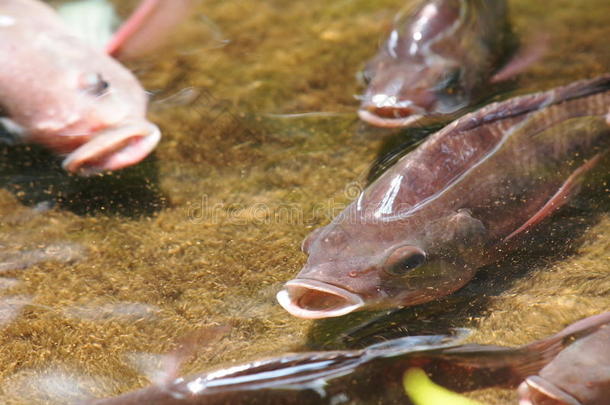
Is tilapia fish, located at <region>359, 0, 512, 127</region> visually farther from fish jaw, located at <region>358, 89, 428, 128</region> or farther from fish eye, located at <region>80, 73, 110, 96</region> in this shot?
fish eye, located at <region>80, 73, 110, 96</region>

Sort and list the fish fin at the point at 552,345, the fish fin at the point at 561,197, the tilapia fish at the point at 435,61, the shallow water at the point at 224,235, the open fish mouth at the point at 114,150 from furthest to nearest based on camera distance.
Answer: the tilapia fish at the point at 435,61, the open fish mouth at the point at 114,150, the fish fin at the point at 561,197, the shallow water at the point at 224,235, the fish fin at the point at 552,345

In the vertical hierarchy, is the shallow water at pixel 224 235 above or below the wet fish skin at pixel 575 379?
below

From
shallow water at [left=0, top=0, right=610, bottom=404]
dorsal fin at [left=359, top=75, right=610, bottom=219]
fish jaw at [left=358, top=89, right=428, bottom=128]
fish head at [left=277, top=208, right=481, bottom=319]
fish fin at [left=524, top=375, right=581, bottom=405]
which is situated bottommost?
shallow water at [left=0, top=0, right=610, bottom=404]

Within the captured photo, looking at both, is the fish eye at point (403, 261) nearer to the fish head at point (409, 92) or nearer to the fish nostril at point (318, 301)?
the fish nostril at point (318, 301)

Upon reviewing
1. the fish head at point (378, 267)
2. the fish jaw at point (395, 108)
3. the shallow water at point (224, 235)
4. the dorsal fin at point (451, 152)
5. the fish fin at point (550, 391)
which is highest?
the dorsal fin at point (451, 152)

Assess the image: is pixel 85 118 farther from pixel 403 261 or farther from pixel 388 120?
pixel 403 261

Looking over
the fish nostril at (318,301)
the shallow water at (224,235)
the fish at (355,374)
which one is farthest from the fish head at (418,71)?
the fish at (355,374)

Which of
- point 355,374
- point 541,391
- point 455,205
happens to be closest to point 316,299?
point 355,374

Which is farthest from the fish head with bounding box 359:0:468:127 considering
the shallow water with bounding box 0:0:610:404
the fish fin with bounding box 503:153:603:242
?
the fish fin with bounding box 503:153:603:242

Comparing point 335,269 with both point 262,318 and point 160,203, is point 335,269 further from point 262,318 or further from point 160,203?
point 160,203
